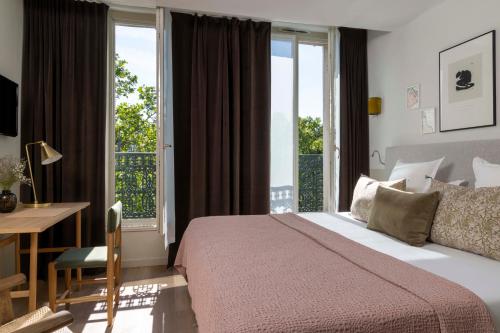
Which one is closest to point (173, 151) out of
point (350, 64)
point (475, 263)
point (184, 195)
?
point (184, 195)

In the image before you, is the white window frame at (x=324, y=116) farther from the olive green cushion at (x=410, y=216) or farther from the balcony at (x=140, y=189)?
the olive green cushion at (x=410, y=216)

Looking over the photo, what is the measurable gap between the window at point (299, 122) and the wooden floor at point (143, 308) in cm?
152

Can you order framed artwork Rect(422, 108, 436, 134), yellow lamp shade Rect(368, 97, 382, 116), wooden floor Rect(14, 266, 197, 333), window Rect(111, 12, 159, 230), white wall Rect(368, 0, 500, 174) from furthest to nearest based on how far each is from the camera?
yellow lamp shade Rect(368, 97, 382, 116) → window Rect(111, 12, 159, 230) → framed artwork Rect(422, 108, 436, 134) → white wall Rect(368, 0, 500, 174) → wooden floor Rect(14, 266, 197, 333)

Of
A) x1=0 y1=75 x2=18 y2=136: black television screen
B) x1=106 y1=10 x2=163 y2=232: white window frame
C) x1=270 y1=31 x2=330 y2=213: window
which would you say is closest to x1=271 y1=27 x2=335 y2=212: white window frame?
x1=270 y1=31 x2=330 y2=213: window

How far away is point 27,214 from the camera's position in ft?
7.52

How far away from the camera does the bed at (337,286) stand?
0.97 metres

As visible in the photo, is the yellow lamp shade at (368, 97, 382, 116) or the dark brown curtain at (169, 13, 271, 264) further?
the yellow lamp shade at (368, 97, 382, 116)

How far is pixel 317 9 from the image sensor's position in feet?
10.3

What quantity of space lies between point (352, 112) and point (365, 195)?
1532 mm

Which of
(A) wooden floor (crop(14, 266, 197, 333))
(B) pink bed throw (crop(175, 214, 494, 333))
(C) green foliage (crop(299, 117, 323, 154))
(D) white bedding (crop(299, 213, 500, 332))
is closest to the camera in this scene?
(B) pink bed throw (crop(175, 214, 494, 333))

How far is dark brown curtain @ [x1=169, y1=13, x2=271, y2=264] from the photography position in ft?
11.0

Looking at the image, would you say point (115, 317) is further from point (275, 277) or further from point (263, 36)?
point (263, 36)

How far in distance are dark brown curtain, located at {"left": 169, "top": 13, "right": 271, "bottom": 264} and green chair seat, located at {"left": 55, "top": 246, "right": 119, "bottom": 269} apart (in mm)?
1083

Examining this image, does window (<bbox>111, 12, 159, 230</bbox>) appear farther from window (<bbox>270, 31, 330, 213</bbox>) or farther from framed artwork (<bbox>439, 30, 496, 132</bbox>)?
framed artwork (<bbox>439, 30, 496, 132</bbox>)
